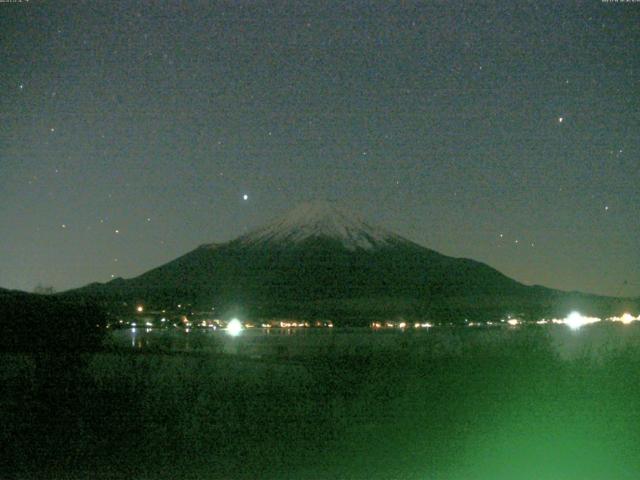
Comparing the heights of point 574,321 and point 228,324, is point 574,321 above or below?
below

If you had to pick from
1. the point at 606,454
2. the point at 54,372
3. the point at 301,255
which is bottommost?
the point at 606,454

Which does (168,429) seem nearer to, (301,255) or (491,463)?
(491,463)

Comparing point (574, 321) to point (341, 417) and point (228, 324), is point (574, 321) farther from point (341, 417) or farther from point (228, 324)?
→ point (228, 324)

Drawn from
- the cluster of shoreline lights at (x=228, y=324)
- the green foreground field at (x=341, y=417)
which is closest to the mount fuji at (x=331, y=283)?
the cluster of shoreline lights at (x=228, y=324)

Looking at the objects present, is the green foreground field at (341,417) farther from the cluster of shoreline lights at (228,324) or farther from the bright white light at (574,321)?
the cluster of shoreline lights at (228,324)

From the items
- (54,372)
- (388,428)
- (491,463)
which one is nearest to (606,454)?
(491,463)

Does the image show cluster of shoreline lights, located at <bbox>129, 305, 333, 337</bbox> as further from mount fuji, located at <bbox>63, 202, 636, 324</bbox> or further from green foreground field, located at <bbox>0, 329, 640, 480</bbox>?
green foreground field, located at <bbox>0, 329, 640, 480</bbox>

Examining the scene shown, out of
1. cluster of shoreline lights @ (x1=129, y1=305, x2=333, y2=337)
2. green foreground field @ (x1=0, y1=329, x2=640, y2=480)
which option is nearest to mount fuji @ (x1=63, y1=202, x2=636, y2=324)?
cluster of shoreline lights @ (x1=129, y1=305, x2=333, y2=337)

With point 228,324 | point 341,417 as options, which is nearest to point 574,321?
point 341,417
